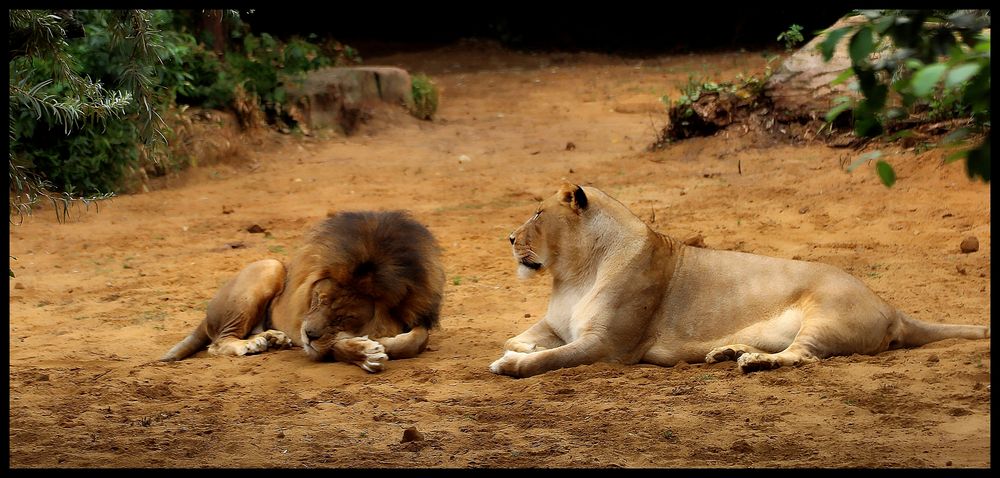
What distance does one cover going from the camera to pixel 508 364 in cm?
609

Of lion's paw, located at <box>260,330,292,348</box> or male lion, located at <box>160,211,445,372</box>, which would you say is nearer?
male lion, located at <box>160,211,445,372</box>

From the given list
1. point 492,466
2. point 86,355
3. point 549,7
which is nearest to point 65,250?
point 86,355

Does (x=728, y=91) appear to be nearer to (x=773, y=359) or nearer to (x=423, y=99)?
(x=423, y=99)

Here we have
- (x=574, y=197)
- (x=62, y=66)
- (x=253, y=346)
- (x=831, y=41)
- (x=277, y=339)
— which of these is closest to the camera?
(x=831, y=41)

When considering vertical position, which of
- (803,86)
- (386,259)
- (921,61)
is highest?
(921,61)

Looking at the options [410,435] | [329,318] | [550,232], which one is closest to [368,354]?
[329,318]

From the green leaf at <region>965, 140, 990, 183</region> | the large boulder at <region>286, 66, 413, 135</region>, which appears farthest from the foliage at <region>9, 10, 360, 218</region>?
the green leaf at <region>965, 140, 990, 183</region>

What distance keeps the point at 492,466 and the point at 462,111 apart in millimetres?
14422

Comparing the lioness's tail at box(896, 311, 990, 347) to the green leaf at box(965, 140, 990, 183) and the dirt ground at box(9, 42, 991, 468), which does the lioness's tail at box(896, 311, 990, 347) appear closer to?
the dirt ground at box(9, 42, 991, 468)

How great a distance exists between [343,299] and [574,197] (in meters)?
1.47

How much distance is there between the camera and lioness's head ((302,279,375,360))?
657 cm

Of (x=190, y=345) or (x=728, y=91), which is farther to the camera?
(x=728, y=91)

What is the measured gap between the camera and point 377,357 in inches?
255

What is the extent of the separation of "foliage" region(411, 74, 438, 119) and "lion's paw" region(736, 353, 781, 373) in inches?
479
